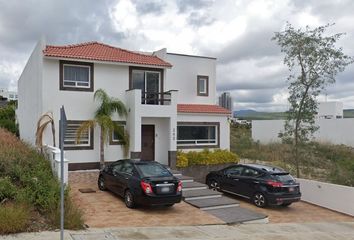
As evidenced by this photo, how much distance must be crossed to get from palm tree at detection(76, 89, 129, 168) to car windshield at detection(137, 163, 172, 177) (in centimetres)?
537

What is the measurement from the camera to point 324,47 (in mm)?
19391

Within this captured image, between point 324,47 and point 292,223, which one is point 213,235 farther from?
point 324,47

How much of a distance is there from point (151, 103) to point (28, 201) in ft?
39.8

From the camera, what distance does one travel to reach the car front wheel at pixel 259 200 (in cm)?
1575

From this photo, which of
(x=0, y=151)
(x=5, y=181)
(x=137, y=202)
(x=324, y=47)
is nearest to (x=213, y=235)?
(x=137, y=202)

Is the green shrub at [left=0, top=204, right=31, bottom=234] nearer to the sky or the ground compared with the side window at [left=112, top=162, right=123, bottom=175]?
nearer to the ground

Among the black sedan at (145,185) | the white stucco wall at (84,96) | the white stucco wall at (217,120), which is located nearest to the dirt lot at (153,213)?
the black sedan at (145,185)

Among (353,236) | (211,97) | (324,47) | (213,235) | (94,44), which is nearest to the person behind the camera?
(213,235)

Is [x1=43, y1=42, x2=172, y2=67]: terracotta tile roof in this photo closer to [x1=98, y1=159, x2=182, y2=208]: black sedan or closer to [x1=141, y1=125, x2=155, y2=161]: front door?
[x1=141, y1=125, x2=155, y2=161]: front door

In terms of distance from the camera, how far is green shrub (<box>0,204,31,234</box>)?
908 cm

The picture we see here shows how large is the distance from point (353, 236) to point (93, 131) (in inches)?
501

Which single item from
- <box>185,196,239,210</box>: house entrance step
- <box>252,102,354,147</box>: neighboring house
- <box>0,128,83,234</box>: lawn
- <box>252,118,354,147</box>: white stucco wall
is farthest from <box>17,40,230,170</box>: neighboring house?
<box>252,118,354,147</box>: white stucco wall

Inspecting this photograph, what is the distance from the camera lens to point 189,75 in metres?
24.5

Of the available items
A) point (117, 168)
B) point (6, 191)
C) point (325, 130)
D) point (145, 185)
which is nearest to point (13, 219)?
point (6, 191)
